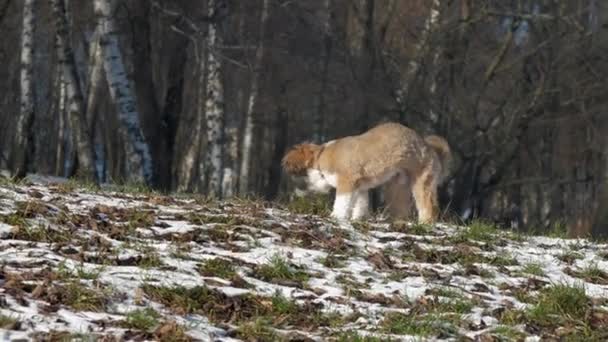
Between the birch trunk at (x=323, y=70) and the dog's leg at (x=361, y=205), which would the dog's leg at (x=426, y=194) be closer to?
the dog's leg at (x=361, y=205)

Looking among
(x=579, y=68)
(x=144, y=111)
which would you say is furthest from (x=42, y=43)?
(x=579, y=68)

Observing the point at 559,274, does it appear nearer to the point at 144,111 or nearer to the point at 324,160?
the point at 324,160

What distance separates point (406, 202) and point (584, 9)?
57.4ft

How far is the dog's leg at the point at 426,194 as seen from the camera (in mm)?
13508

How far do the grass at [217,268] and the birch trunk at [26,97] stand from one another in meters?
7.71

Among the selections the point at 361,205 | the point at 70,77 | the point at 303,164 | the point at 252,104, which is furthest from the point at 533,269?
the point at 252,104

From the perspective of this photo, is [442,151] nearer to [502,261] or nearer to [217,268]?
[502,261]

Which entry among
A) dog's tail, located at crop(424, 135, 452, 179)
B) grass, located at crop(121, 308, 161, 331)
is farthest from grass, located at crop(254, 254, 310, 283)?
dog's tail, located at crop(424, 135, 452, 179)

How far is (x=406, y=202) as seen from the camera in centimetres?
1388

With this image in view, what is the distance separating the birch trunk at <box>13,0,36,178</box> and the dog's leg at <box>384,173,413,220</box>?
Result: 5.18 meters

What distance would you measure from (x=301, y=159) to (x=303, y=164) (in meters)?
0.06

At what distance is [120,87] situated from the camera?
20.5m

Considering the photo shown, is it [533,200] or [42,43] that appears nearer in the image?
[42,43]

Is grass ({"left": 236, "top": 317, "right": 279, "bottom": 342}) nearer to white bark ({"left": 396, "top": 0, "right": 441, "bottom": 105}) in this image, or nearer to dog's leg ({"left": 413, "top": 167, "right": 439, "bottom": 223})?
dog's leg ({"left": 413, "top": 167, "right": 439, "bottom": 223})
